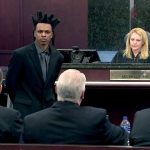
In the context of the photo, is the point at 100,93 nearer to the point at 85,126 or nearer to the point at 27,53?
the point at 27,53

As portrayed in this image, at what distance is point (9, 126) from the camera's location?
3809 mm

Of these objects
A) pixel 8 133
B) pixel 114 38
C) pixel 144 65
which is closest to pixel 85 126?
pixel 8 133

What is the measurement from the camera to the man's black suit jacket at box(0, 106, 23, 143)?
3781 mm

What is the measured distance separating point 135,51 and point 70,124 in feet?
9.19

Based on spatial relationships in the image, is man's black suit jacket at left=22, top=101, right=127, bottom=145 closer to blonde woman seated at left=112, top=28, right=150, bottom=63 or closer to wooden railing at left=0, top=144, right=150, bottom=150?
wooden railing at left=0, top=144, right=150, bottom=150

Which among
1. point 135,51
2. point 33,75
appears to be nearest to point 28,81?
point 33,75

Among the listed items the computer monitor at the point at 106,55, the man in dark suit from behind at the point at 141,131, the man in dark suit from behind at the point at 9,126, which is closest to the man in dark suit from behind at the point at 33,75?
the man in dark suit from behind at the point at 9,126

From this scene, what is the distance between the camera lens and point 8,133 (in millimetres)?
3793

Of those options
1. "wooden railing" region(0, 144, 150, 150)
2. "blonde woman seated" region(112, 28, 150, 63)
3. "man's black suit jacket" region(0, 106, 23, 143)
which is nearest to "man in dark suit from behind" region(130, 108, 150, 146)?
"wooden railing" region(0, 144, 150, 150)

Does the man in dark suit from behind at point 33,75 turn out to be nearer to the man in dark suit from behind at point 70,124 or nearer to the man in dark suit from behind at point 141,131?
the man in dark suit from behind at point 70,124

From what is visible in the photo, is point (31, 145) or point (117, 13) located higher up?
point (117, 13)

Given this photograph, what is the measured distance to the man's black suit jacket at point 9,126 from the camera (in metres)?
3.78

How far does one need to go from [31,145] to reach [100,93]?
302cm

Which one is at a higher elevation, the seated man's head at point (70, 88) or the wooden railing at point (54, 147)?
the seated man's head at point (70, 88)
